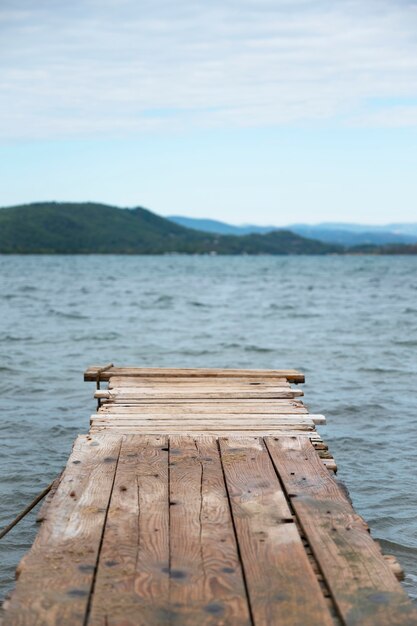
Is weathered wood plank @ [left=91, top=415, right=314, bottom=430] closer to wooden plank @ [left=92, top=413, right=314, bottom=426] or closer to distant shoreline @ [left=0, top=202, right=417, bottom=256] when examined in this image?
wooden plank @ [left=92, top=413, right=314, bottom=426]

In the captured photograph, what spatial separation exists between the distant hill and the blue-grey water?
119894 mm

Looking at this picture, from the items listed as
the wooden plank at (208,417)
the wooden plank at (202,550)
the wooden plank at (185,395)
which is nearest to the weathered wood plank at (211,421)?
the wooden plank at (208,417)

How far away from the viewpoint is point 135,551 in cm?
359

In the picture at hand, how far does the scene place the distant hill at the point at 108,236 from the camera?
152125 millimetres

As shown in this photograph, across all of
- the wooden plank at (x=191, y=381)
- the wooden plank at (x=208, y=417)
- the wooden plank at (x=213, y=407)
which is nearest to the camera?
the wooden plank at (x=208, y=417)

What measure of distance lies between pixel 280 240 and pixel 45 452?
601ft

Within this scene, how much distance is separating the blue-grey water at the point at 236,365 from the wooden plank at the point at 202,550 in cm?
152

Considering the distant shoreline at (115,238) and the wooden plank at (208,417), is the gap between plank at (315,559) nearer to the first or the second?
the wooden plank at (208,417)

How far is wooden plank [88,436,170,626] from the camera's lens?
121 inches

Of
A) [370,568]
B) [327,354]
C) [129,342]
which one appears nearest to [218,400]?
[370,568]

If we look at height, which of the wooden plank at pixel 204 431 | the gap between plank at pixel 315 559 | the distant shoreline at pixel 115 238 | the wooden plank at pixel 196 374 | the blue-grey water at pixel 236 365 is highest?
the distant shoreline at pixel 115 238

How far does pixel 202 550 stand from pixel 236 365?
1185cm

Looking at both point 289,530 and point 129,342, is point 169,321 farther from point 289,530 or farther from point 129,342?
point 289,530

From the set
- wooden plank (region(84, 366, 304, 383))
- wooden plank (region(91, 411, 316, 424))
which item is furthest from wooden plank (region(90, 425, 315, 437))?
wooden plank (region(84, 366, 304, 383))
